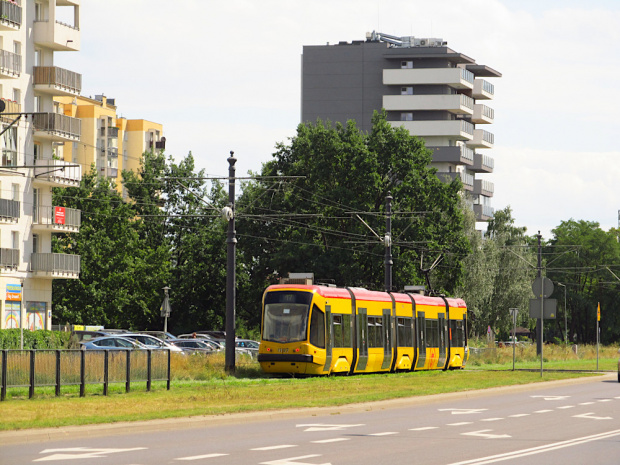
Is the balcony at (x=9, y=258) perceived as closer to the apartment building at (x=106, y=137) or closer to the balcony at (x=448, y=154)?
the balcony at (x=448, y=154)

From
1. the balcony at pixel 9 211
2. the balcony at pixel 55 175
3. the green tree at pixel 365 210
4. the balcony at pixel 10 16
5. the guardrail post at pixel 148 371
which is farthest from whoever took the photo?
the green tree at pixel 365 210

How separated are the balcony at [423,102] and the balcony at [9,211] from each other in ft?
199

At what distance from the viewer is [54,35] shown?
64625 mm

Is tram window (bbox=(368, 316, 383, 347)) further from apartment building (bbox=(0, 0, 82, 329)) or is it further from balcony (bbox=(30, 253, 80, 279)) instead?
balcony (bbox=(30, 253, 80, 279))

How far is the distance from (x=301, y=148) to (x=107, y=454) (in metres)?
61.4

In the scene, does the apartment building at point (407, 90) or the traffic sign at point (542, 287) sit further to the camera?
the apartment building at point (407, 90)

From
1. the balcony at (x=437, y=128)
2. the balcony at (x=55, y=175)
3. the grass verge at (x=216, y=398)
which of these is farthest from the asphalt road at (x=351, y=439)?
the balcony at (x=437, y=128)

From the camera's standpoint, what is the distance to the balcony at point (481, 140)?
125m

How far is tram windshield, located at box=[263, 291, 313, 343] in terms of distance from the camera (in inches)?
1513

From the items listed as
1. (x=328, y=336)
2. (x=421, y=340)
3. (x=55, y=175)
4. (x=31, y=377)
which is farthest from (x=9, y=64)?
(x=31, y=377)

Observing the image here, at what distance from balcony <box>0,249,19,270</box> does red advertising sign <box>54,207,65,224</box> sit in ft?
12.7

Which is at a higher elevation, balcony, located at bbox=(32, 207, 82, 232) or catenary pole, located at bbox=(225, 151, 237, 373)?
balcony, located at bbox=(32, 207, 82, 232)

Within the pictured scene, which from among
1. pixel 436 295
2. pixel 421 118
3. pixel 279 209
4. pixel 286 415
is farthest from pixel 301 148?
pixel 286 415

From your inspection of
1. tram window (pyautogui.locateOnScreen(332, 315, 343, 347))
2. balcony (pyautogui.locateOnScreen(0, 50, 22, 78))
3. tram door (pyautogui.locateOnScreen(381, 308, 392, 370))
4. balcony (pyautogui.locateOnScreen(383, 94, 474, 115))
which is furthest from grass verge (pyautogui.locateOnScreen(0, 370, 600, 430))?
balcony (pyautogui.locateOnScreen(383, 94, 474, 115))
